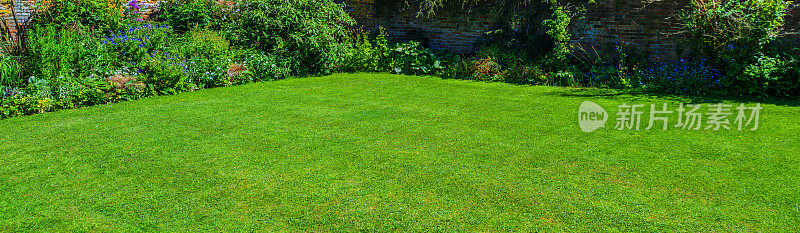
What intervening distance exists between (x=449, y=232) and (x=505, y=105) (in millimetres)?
4080

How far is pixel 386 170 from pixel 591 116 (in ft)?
10.4

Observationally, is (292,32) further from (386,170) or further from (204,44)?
(386,170)

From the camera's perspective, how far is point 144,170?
5152mm

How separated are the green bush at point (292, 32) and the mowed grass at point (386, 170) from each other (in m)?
2.77

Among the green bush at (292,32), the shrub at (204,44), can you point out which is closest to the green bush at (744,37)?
the green bush at (292,32)

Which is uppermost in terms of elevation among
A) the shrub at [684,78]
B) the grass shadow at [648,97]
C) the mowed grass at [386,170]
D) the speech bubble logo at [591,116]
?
the shrub at [684,78]

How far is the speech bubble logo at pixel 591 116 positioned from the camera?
6.44 m

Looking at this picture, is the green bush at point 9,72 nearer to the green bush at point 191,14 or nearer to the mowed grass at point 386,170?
the mowed grass at point 386,170

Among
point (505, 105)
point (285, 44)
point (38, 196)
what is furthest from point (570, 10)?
point (38, 196)

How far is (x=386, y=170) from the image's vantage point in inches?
199

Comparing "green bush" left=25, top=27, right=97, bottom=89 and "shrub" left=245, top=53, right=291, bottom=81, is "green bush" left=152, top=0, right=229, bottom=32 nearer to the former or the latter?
"shrub" left=245, top=53, right=291, bottom=81

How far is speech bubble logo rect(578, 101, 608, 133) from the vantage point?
644 centimetres

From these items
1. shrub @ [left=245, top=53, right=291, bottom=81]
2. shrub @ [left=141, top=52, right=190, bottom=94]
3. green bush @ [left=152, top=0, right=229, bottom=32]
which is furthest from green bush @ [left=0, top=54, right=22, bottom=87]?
green bush @ [left=152, top=0, right=229, bottom=32]

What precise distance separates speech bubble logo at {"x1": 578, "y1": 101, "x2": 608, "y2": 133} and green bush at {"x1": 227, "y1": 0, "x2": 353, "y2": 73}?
4794mm
